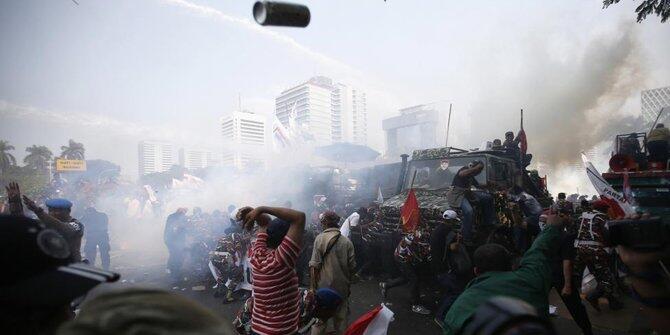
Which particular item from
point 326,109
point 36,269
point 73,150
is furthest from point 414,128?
point 36,269

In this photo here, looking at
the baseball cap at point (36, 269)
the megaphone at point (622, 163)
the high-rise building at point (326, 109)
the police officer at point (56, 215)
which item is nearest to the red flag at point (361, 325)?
the baseball cap at point (36, 269)

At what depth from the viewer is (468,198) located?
266 inches

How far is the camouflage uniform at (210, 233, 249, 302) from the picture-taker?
7.38 meters

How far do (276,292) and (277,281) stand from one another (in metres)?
0.09

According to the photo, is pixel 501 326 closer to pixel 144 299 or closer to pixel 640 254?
pixel 144 299

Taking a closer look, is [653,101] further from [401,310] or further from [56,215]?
[56,215]

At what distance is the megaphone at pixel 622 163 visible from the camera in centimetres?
650

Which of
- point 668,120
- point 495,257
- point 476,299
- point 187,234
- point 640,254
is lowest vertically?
point 187,234

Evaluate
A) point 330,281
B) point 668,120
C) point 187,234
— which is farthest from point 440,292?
point 668,120

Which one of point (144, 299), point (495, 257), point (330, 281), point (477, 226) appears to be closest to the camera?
point (144, 299)

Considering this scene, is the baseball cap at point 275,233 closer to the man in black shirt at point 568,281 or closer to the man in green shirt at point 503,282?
the man in green shirt at point 503,282

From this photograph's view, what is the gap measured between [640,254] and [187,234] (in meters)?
9.86

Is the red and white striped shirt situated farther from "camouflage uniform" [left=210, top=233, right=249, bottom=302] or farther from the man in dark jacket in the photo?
the man in dark jacket

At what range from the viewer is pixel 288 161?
2845cm
